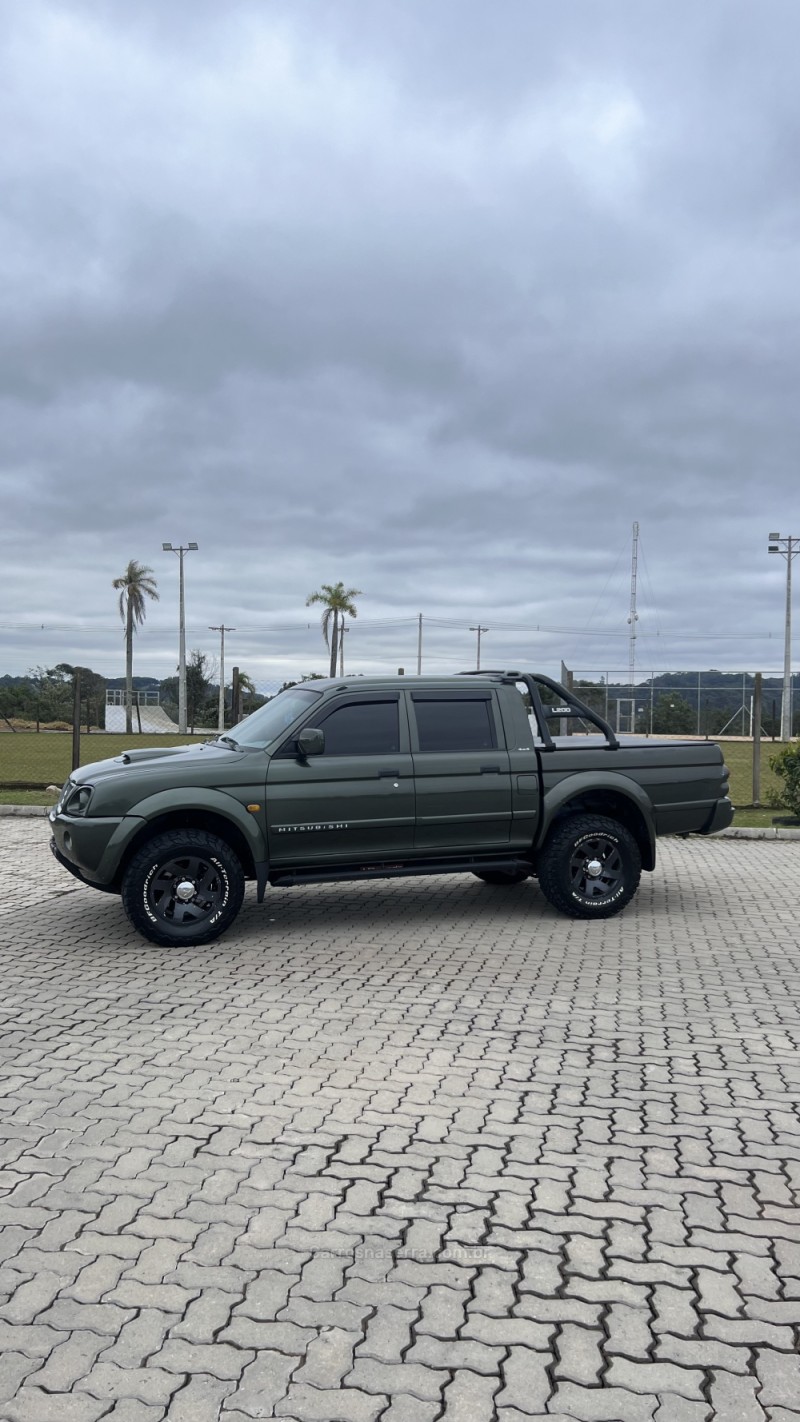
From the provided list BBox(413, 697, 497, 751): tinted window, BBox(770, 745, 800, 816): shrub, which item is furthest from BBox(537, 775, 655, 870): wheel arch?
BBox(770, 745, 800, 816): shrub

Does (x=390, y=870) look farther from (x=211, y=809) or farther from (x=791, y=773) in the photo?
(x=791, y=773)

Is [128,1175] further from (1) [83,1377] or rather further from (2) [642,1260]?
(2) [642,1260]

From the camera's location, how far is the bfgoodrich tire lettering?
746cm

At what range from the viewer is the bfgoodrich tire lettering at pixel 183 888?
7.46 m

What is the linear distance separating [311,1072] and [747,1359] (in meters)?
2.54

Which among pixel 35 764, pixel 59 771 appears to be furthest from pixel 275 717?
pixel 35 764

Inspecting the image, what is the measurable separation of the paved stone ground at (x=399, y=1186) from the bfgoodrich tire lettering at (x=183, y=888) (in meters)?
0.27

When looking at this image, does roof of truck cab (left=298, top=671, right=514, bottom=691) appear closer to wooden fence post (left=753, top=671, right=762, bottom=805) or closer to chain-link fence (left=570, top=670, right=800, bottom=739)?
wooden fence post (left=753, top=671, right=762, bottom=805)

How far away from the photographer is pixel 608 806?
8.79 m

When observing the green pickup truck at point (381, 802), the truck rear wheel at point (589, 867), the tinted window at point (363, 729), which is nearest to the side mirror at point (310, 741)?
the green pickup truck at point (381, 802)

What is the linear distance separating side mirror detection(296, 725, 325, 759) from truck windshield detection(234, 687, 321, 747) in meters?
0.31

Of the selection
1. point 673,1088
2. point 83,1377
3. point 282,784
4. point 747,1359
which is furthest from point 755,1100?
point 282,784

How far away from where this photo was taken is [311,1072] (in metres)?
5.10

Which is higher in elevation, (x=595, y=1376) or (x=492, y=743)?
(x=492, y=743)
